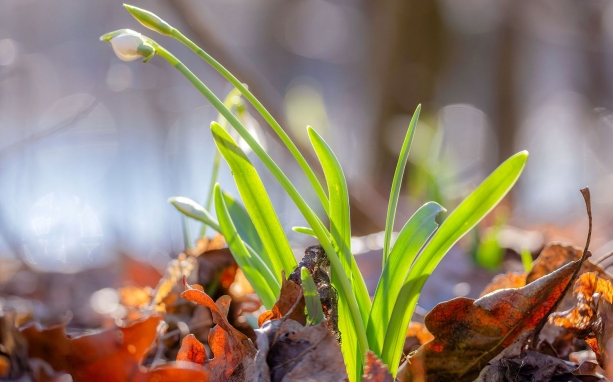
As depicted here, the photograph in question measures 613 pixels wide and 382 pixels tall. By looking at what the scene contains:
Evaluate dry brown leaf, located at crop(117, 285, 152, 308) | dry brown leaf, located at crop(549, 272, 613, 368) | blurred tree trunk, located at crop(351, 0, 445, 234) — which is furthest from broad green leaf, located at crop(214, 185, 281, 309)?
blurred tree trunk, located at crop(351, 0, 445, 234)

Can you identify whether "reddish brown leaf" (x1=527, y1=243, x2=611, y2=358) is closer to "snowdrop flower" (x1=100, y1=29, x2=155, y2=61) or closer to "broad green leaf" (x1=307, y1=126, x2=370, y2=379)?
"broad green leaf" (x1=307, y1=126, x2=370, y2=379)

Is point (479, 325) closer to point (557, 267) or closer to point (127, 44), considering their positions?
point (557, 267)

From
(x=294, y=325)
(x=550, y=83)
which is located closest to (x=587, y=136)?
(x=550, y=83)

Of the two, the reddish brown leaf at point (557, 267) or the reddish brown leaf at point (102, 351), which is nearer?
the reddish brown leaf at point (102, 351)

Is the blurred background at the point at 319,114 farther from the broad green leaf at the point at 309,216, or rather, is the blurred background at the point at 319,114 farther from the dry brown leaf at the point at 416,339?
the broad green leaf at the point at 309,216

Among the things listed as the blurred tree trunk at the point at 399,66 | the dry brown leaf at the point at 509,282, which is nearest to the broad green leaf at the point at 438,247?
the dry brown leaf at the point at 509,282
